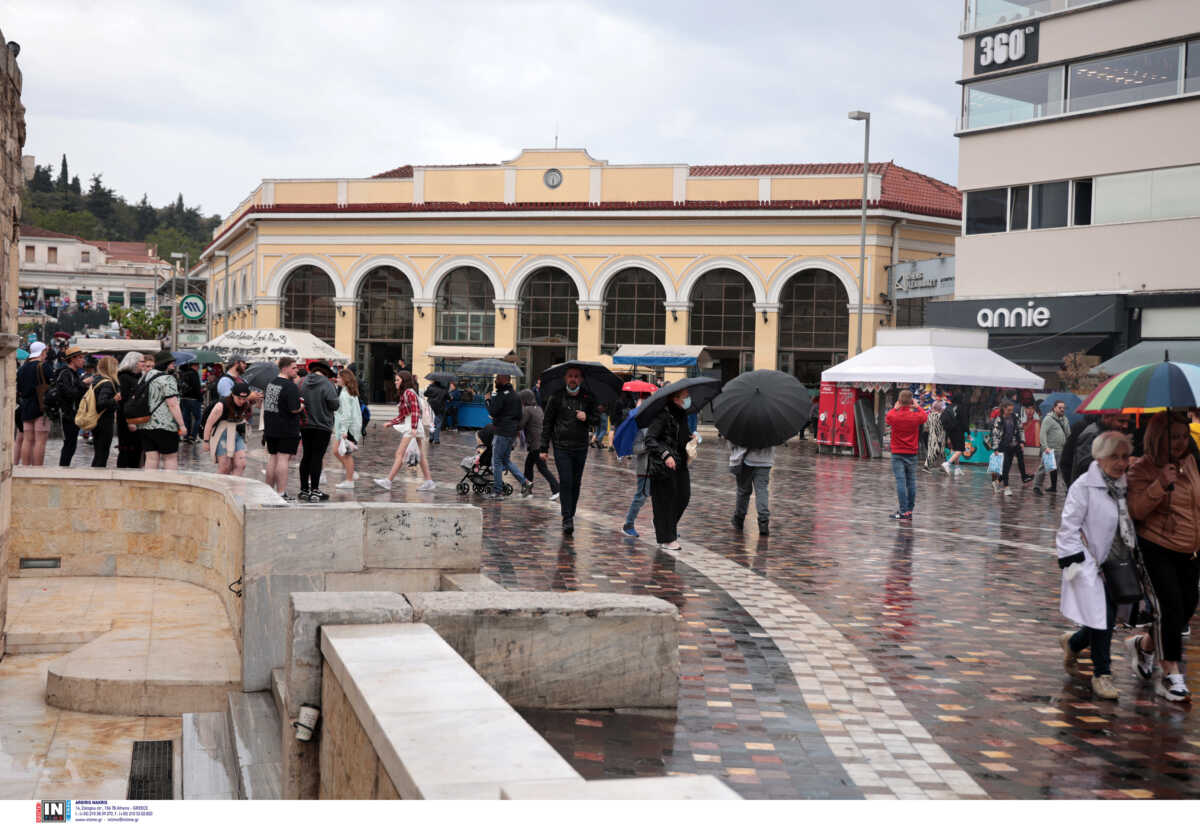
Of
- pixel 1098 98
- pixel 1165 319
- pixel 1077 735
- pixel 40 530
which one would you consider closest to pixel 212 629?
pixel 40 530

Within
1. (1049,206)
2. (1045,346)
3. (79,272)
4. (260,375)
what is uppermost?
(79,272)

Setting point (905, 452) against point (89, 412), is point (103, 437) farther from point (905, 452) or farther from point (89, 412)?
point (905, 452)

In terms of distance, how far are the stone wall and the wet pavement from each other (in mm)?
3754

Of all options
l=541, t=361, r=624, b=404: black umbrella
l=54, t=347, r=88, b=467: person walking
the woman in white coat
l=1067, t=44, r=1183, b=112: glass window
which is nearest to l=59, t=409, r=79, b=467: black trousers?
l=54, t=347, r=88, b=467: person walking

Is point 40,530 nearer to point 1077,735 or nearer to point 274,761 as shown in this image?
point 274,761

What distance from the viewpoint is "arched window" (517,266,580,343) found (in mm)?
43188

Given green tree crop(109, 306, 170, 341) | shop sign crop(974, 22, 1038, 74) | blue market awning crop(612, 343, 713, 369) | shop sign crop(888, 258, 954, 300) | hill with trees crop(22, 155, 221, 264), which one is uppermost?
hill with trees crop(22, 155, 221, 264)

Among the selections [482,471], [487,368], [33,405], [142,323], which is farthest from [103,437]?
[142,323]

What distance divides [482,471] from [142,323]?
84684mm

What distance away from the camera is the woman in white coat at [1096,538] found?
708 centimetres

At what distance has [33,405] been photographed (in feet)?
52.3

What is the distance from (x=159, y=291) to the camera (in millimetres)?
101000

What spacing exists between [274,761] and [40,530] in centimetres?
579

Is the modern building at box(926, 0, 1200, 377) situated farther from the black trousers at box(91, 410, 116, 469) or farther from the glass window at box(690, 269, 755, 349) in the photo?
the black trousers at box(91, 410, 116, 469)
